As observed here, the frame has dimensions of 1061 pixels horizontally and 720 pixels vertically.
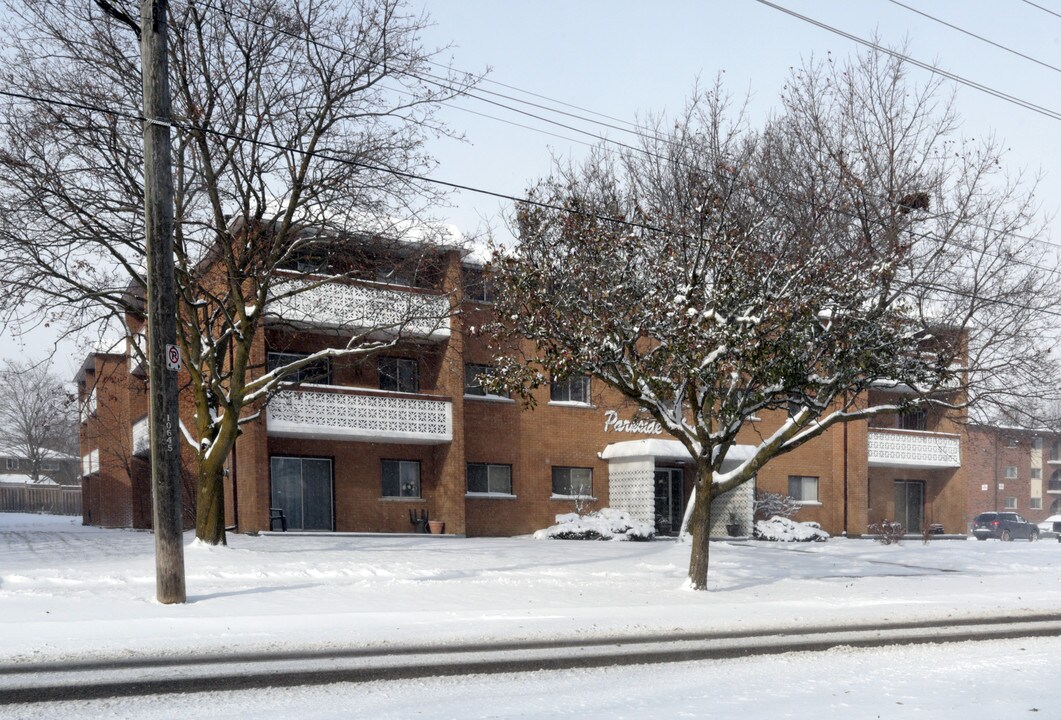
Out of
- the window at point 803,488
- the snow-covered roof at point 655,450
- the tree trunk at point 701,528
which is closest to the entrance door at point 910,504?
the window at point 803,488

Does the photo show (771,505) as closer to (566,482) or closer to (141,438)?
(566,482)

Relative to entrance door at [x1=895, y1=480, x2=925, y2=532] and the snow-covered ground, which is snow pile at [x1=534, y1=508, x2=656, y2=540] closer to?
the snow-covered ground

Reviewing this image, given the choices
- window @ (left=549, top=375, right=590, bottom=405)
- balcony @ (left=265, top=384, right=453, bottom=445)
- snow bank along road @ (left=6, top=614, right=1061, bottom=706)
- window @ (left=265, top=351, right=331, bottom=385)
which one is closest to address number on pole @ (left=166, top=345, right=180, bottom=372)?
snow bank along road @ (left=6, top=614, right=1061, bottom=706)

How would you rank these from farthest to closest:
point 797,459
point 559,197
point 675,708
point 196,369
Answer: point 797,459 < point 196,369 < point 559,197 < point 675,708

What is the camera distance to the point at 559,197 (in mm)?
19031

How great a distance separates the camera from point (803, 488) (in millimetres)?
40094

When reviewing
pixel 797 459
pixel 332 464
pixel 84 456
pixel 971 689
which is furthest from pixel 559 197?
pixel 84 456

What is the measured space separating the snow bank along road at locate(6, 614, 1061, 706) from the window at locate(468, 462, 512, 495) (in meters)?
19.9

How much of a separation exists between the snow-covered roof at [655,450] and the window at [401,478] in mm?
6447

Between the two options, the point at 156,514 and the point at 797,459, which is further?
the point at 797,459

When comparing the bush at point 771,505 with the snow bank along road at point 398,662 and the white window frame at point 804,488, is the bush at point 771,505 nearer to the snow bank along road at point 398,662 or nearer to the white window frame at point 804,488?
the white window frame at point 804,488

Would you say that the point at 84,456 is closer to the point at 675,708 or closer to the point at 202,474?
the point at 202,474

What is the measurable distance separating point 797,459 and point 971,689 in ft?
102

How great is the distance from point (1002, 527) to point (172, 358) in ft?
165
